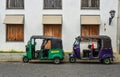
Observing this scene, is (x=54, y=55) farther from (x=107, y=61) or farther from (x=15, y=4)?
(x=15, y=4)

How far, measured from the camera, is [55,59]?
26391mm

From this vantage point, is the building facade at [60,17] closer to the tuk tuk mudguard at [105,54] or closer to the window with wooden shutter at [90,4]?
the window with wooden shutter at [90,4]

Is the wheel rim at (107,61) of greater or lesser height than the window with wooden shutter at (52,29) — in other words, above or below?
below

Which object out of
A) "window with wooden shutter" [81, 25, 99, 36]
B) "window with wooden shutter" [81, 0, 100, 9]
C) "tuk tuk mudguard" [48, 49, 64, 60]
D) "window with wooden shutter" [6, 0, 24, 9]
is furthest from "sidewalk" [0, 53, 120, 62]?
"window with wooden shutter" [81, 0, 100, 9]

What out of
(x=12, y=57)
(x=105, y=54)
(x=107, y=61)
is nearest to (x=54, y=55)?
(x=105, y=54)

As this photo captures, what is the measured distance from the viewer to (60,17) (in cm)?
3247

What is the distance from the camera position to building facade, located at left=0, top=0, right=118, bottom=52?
1284 inches

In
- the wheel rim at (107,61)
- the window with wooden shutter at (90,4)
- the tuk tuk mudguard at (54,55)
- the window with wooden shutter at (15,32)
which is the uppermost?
the window with wooden shutter at (90,4)

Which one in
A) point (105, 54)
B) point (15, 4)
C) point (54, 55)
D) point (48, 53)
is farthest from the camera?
point (15, 4)

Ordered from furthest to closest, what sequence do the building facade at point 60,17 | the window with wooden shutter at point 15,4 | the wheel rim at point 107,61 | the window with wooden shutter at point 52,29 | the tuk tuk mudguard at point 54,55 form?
the window with wooden shutter at point 15,4 < the window with wooden shutter at point 52,29 < the building facade at point 60,17 < the wheel rim at point 107,61 < the tuk tuk mudguard at point 54,55

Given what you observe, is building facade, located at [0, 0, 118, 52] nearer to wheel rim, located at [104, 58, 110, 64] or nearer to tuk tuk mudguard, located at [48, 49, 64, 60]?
wheel rim, located at [104, 58, 110, 64]

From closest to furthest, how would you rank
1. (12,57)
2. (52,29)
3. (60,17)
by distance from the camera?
(12,57) < (60,17) < (52,29)

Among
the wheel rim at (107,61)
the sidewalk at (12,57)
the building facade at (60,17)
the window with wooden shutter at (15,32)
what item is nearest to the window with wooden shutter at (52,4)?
the building facade at (60,17)

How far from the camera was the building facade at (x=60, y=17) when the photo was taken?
3262 centimetres
